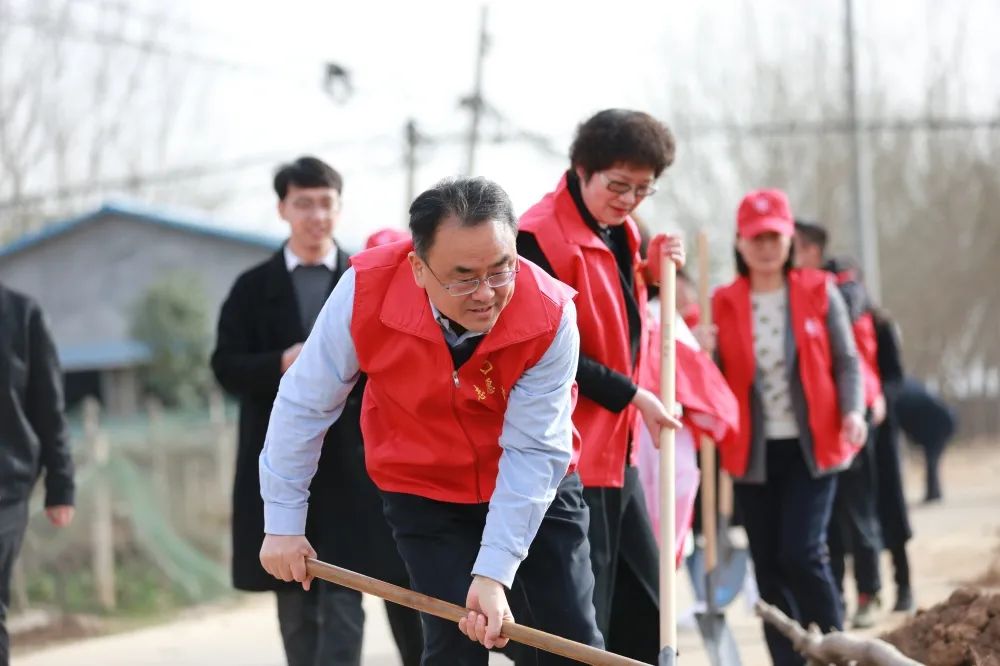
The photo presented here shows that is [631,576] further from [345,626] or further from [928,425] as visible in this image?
[928,425]

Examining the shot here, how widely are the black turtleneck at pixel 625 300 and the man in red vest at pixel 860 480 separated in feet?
10.7

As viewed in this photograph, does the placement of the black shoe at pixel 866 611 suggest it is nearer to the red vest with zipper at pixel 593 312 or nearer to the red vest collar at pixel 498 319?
the red vest with zipper at pixel 593 312

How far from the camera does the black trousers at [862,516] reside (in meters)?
8.03

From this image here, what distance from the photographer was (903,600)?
8.25m

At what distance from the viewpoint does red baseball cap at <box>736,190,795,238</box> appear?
609cm

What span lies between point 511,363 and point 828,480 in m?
2.79

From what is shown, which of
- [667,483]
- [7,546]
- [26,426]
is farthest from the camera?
[26,426]

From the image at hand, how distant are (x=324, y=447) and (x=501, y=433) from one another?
1705 millimetres

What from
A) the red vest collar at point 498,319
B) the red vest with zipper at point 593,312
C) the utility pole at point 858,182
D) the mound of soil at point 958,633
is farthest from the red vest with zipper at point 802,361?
the utility pole at point 858,182

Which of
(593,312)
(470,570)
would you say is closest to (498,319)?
(470,570)

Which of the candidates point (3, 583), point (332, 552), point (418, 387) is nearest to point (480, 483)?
A: point (418, 387)

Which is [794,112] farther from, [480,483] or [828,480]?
[480,483]

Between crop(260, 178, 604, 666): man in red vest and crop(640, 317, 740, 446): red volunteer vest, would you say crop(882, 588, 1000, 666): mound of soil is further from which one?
crop(260, 178, 604, 666): man in red vest

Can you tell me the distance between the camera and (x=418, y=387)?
3.63 meters
